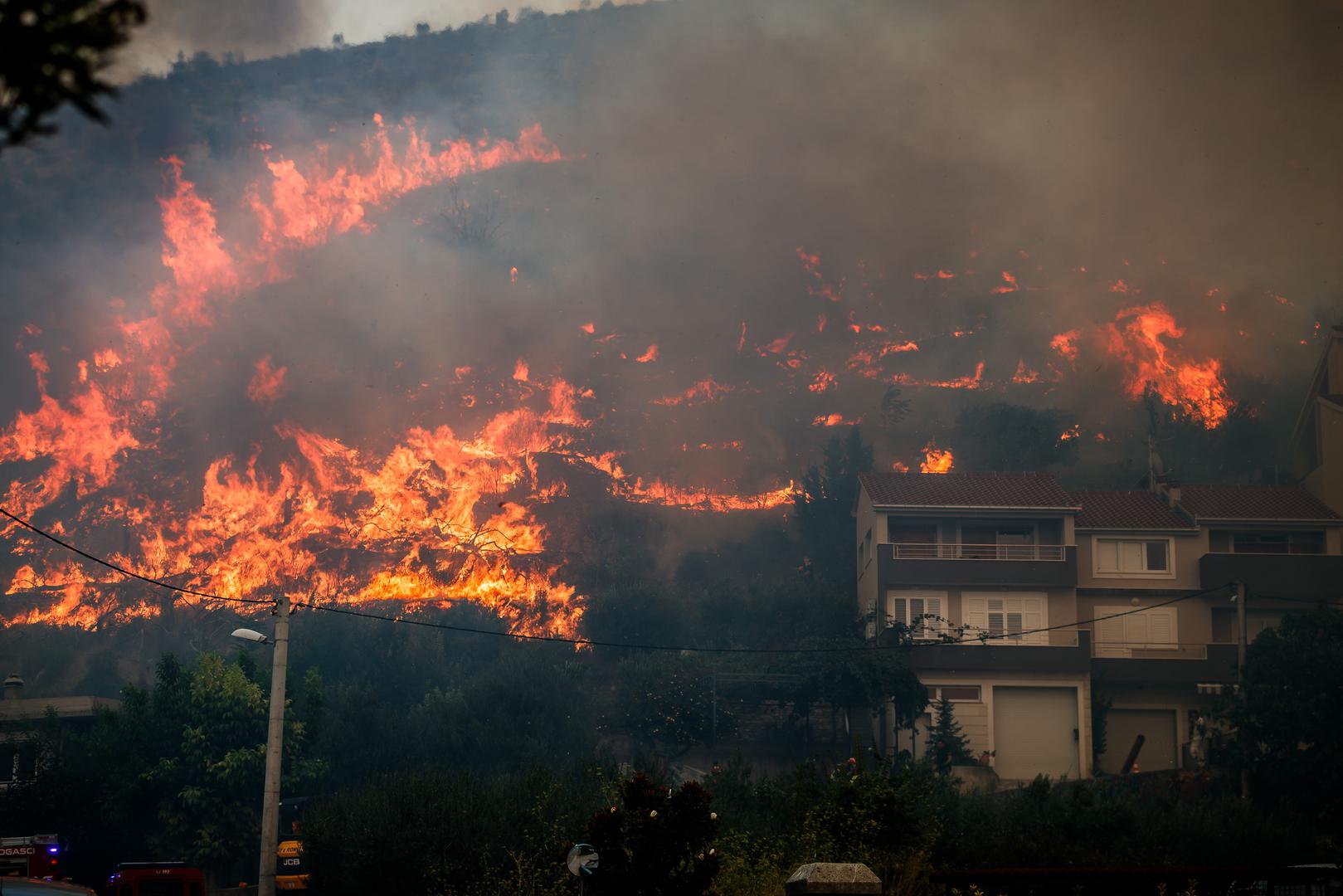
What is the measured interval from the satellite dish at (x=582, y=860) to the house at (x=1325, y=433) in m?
70.4

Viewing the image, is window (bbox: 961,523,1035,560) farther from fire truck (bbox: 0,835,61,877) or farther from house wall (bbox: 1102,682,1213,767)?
fire truck (bbox: 0,835,61,877)

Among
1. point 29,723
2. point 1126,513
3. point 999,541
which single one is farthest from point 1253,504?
point 29,723

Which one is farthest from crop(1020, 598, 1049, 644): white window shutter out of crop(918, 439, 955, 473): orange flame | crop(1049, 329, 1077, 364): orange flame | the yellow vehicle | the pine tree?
crop(1049, 329, 1077, 364): orange flame

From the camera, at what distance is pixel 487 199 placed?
543ft

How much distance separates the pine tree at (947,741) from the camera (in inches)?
2418

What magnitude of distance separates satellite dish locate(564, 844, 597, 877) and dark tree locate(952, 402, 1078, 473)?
294ft

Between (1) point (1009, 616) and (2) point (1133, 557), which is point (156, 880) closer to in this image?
(1) point (1009, 616)

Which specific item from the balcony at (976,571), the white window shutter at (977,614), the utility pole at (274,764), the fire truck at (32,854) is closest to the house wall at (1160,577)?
the balcony at (976,571)

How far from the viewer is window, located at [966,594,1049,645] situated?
2697 inches

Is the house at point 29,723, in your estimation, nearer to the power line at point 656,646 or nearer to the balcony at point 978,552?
the power line at point 656,646

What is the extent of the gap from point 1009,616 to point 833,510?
31.4 m

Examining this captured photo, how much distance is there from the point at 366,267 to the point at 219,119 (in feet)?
121

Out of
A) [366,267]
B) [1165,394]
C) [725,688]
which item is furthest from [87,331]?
[1165,394]

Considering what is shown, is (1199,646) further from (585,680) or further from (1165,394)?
(1165,394)
